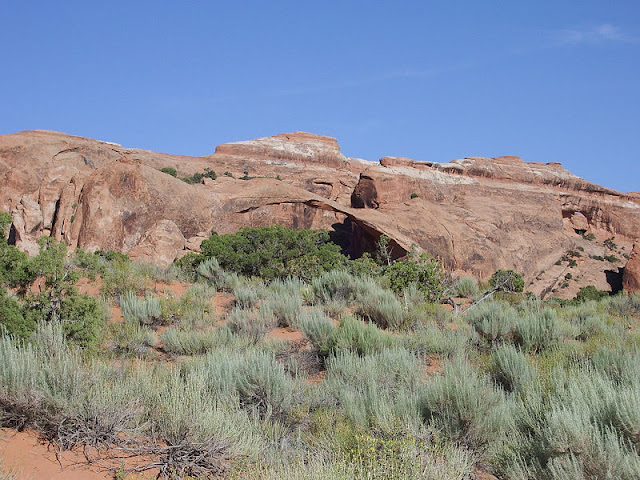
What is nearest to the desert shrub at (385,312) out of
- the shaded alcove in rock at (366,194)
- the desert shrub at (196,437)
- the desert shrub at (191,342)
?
the desert shrub at (191,342)

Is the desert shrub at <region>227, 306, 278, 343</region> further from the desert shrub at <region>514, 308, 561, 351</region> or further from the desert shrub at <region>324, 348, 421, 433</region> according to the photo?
the desert shrub at <region>514, 308, 561, 351</region>

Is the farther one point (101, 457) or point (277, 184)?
point (277, 184)

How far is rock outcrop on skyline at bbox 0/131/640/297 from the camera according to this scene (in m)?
19.6

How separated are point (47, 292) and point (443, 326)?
20.5 ft

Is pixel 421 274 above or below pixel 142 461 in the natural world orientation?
above

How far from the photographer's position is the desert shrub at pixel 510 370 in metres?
5.61

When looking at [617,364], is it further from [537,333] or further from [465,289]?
[465,289]

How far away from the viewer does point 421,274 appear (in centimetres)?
1321

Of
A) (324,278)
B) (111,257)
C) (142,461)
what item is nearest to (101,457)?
(142,461)

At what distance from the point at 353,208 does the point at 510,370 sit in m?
22.1

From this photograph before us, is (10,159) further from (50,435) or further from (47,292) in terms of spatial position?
(50,435)

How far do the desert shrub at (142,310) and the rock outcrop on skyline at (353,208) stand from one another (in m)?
8.54

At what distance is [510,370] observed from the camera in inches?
233

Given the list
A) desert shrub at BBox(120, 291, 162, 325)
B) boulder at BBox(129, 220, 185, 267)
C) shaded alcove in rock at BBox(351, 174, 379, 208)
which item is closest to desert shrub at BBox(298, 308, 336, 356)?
desert shrub at BBox(120, 291, 162, 325)
